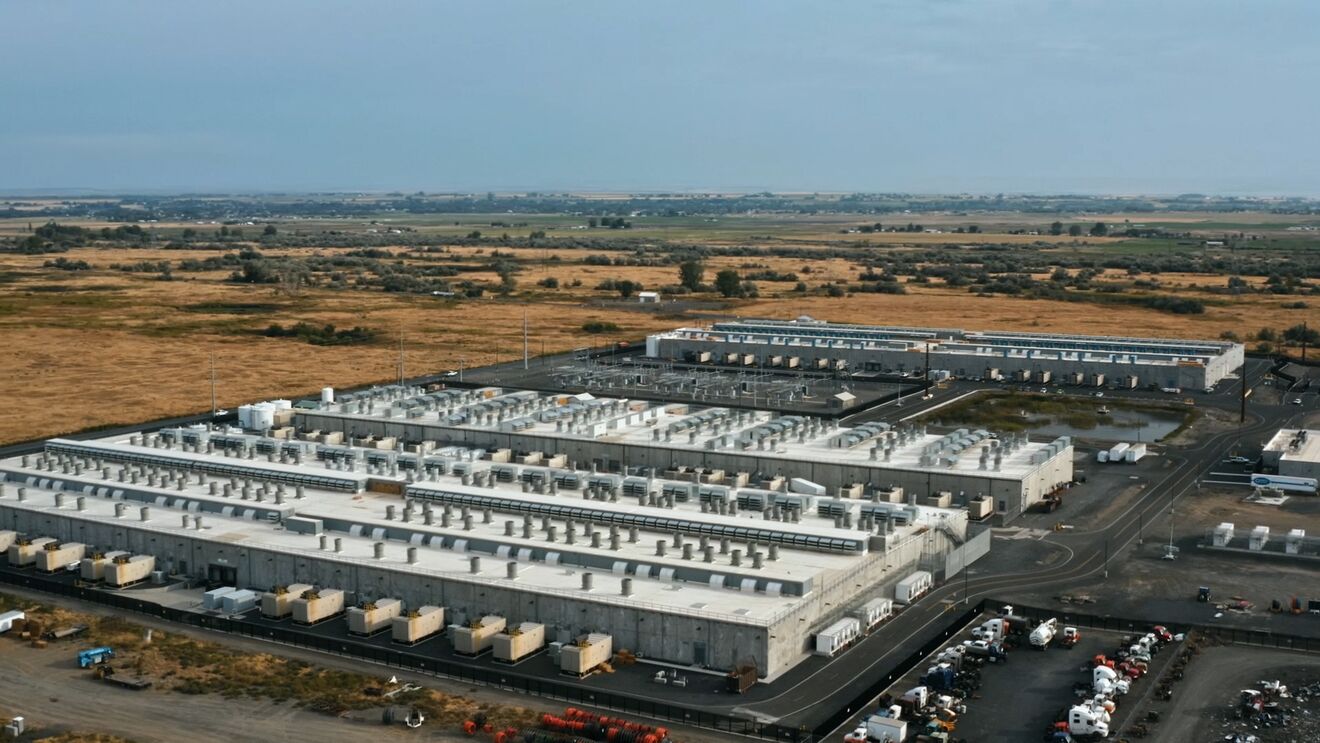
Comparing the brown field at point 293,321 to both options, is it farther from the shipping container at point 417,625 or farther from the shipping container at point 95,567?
the shipping container at point 417,625

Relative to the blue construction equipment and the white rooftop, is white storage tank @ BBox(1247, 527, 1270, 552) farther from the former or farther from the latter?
the blue construction equipment

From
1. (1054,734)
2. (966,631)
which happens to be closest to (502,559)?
(966,631)

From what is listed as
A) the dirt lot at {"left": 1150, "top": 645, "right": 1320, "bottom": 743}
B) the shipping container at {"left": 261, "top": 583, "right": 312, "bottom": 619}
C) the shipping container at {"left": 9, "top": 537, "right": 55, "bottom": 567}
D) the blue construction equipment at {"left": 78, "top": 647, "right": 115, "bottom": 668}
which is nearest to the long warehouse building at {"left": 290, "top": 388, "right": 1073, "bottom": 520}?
the dirt lot at {"left": 1150, "top": 645, "right": 1320, "bottom": 743}

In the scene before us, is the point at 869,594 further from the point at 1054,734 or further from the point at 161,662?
the point at 161,662

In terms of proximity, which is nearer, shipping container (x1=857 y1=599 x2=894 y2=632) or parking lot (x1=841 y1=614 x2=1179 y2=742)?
parking lot (x1=841 y1=614 x2=1179 y2=742)

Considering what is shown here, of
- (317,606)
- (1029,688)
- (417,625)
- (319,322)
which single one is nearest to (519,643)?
(417,625)

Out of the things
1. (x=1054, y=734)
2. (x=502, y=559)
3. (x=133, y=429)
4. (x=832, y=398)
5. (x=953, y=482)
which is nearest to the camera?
(x=1054, y=734)

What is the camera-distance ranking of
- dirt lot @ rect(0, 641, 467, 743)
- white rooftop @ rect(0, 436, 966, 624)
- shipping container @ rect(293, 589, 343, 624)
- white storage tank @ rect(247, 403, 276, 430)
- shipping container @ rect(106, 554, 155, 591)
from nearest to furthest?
1. dirt lot @ rect(0, 641, 467, 743)
2. white rooftop @ rect(0, 436, 966, 624)
3. shipping container @ rect(293, 589, 343, 624)
4. shipping container @ rect(106, 554, 155, 591)
5. white storage tank @ rect(247, 403, 276, 430)
